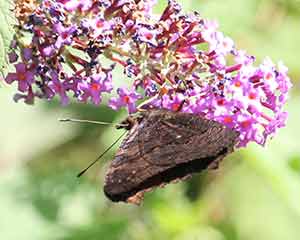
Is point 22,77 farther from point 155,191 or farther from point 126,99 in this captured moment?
point 155,191

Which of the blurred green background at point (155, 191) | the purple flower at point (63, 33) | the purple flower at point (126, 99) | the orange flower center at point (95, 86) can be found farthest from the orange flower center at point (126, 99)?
the blurred green background at point (155, 191)

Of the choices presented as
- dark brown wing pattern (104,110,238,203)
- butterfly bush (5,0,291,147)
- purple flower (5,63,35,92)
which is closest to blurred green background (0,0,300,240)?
butterfly bush (5,0,291,147)

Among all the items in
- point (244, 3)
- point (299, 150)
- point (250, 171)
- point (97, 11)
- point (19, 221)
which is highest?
point (97, 11)

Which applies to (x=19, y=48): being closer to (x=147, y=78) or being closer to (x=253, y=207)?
(x=147, y=78)

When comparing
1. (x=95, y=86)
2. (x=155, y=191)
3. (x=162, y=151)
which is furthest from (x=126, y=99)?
(x=155, y=191)

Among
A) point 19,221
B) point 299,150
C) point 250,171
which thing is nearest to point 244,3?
point 299,150
